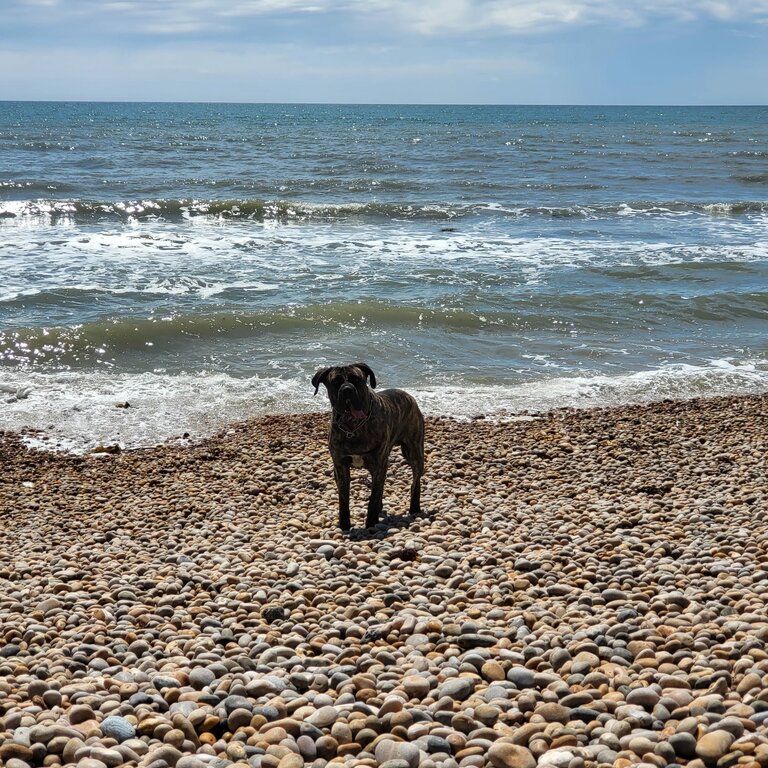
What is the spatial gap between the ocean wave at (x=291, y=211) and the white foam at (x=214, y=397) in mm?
17843

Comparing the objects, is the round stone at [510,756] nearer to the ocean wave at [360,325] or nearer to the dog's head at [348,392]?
the dog's head at [348,392]

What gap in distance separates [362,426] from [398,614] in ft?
7.24

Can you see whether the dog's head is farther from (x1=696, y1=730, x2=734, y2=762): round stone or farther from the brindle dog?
(x1=696, y1=730, x2=734, y2=762): round stone

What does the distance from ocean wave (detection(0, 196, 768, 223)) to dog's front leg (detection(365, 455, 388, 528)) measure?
80.7 ft

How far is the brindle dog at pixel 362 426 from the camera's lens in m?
7.60

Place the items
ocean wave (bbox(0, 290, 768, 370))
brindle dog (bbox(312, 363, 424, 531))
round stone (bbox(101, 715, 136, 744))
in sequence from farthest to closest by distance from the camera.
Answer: ocean wave (bbox(0, 290, 768, 370)) → brindle dog (bbox(312, 363, 424, 531)) → round stone (bbox(101, 715, 136, 744))

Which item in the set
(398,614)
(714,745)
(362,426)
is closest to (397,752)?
(714,745)

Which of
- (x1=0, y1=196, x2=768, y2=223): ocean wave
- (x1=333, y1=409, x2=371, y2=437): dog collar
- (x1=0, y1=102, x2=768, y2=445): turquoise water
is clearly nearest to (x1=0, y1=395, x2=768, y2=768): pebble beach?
(x1=333, y1=409, x2=371, y2=437): dog collar

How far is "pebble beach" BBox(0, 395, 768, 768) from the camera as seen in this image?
429cm

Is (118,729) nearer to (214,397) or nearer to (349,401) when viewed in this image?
(349,401)

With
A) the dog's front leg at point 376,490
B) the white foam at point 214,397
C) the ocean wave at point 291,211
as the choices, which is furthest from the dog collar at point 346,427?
the ocean wave at point 291,211

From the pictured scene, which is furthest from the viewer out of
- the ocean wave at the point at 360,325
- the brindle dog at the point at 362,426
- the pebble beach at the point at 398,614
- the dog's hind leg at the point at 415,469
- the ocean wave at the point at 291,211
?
the ocean wave at the point at 291,211

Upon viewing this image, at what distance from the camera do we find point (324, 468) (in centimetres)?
1020

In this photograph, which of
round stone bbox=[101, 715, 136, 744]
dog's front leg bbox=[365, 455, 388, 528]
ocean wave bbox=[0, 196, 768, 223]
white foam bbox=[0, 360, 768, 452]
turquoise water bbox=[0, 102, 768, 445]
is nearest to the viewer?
round stone bbox=[101, 715, 136, 744]
